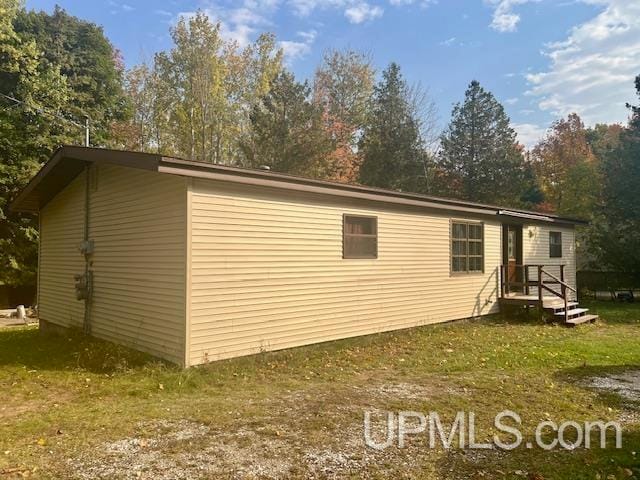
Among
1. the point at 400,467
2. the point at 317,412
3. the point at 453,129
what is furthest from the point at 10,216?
the point at 453,129

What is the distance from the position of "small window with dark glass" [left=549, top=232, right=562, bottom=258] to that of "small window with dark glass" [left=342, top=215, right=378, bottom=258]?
8.37 m

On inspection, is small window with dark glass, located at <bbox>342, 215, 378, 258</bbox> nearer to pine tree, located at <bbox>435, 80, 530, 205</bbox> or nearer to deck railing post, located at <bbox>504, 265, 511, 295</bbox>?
deck railing post, located at <bbox>504, 265, 511, 295</bbox>

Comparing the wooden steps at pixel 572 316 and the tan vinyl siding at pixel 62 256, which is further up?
the tan vinyl siding at pixel 62 256

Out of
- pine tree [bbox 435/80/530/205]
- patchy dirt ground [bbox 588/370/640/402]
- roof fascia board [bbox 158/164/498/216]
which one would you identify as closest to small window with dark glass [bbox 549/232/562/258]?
roof fascia board [bbox 158/164/498/216]

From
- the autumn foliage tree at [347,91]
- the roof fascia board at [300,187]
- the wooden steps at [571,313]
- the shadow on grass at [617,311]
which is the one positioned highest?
the autumn foliage tree at [347,91]

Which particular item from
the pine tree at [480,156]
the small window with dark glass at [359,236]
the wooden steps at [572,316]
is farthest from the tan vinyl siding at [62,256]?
the pine tree at [480,156]

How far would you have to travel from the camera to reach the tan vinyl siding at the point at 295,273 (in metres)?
6.54

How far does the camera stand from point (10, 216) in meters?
16.6

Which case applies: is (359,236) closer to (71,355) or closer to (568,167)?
(71,355)

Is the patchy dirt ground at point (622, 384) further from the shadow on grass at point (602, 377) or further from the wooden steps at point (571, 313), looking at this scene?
the wooden steps at point (571, 313)

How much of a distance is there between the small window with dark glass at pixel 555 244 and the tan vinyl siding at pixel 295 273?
5896 millimetres

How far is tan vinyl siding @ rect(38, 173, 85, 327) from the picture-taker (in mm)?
9398

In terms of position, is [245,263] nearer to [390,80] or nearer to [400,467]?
[400,467]

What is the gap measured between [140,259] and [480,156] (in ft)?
81.3
